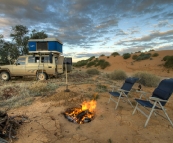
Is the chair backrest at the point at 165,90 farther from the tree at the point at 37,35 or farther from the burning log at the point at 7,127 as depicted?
the tree at the point at 37,35

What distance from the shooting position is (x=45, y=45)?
32.6 feet

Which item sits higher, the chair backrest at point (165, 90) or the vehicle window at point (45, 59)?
the vehicle window at point (45, 59)

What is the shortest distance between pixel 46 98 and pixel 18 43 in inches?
648

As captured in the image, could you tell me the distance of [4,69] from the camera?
9969 mm

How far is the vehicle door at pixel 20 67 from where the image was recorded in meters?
9.76

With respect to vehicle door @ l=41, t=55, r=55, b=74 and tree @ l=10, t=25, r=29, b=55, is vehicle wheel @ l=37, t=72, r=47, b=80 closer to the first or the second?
vehicle door @ l=41, t=55, r=55, b=74

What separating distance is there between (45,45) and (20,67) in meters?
2.33

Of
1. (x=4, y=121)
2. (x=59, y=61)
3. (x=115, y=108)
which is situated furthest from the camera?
(x=59, y=61)

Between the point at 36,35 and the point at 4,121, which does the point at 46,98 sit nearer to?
the point at 4,121

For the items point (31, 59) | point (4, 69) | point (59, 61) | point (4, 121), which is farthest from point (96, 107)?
point (4, 69)

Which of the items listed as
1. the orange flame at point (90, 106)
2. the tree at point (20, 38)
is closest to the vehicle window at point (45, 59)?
the orange flame at point (90, 106)

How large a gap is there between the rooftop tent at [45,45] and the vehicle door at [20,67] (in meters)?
1.00

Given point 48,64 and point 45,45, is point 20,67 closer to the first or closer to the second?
point 48,64

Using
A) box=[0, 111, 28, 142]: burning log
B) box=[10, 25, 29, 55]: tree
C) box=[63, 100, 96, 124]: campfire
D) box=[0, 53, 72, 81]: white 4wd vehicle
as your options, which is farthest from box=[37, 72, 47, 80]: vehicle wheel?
box=[10, 25, 29, 55]: tree
